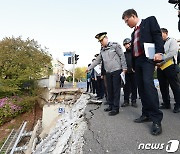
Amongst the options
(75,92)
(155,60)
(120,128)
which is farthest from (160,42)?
(75,92)

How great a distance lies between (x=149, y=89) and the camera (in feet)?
10.9

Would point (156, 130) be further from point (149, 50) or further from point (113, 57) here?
Answer: point (113, 57)

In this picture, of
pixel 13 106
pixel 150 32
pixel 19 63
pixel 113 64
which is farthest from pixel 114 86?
pixel 19 63

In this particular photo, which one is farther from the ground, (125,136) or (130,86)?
(130,86)

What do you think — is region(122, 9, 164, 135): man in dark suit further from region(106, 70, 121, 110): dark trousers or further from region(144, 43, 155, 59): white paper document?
region(106, 70, 121, 110): dark trousers

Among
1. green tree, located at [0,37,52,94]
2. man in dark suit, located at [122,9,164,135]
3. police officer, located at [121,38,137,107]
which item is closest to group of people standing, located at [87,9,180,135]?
man in dark suit, located at [122,9,164,135]

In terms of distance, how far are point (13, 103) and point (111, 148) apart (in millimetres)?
20447

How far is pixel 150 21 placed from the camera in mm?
3453

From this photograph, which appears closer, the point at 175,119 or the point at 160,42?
the point at 160,42

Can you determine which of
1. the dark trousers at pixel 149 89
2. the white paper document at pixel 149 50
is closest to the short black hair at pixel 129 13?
the white paper document at pixel 149 50

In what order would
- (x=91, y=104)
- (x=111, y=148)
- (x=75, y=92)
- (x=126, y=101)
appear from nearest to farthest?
(x=111, y=148)
(x=126, y=101)
(x=91, y=104)
(x=75, y=92)

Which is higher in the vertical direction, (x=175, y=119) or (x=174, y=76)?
(x=174, y=76)

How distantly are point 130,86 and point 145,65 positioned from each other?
10.2ft

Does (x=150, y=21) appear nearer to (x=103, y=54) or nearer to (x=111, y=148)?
(x=103, y=54)
